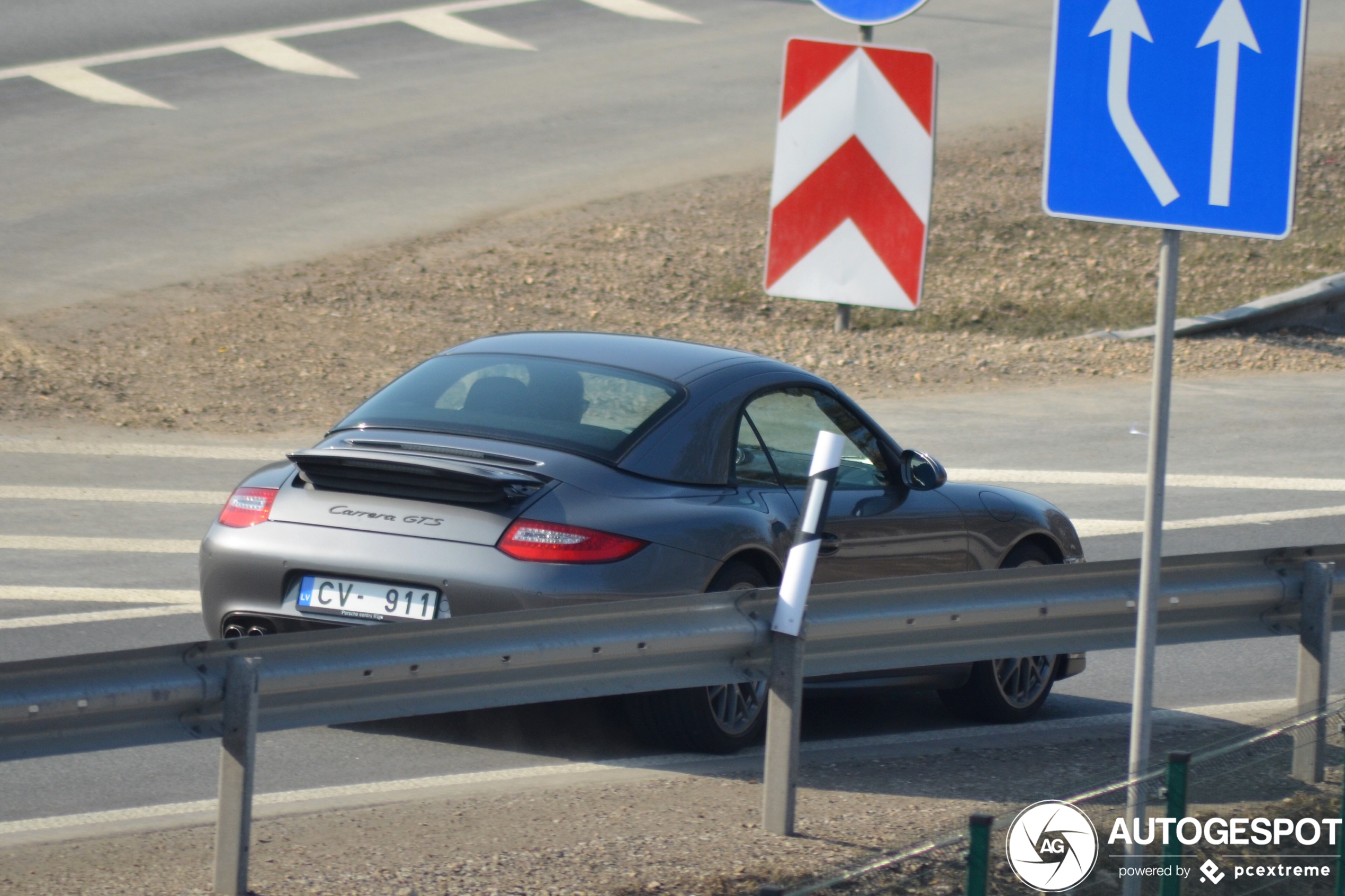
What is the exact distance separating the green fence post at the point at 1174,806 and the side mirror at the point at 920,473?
360 cm

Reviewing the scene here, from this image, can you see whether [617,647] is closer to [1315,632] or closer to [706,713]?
[706,713]

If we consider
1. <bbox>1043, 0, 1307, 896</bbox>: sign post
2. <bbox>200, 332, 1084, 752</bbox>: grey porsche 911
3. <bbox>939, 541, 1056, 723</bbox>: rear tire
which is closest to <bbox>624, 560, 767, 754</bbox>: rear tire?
<bbox>200, 332, 1084, 752</bbox>: grey porsche 911

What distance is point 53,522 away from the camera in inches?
425

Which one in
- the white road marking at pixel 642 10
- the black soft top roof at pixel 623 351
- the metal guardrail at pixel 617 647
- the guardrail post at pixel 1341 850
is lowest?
the guardrail post at pixel 1341 850

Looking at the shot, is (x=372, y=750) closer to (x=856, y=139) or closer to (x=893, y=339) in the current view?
(x=856, y=139)

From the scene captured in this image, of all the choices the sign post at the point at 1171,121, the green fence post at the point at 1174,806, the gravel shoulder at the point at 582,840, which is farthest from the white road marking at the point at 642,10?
the green fence post at the point at 1174,806

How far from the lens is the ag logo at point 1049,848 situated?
3740 mm

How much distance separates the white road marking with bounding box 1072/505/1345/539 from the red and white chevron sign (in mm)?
5625

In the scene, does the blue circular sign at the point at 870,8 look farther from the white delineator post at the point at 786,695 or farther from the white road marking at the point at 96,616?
the white road marking at the point at 96,616

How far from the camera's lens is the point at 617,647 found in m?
5.59

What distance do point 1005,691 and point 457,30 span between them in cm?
2556

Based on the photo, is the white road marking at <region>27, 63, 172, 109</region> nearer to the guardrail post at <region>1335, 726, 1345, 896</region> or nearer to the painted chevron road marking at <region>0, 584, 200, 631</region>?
the painted chevron road marking at <region>0, 584, 200, 631</region>

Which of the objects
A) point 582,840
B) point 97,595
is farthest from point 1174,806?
point 97,595

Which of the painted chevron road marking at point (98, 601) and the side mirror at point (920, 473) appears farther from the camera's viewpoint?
A: the painted chevron road marking at point (98, 601)
